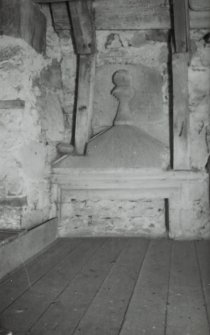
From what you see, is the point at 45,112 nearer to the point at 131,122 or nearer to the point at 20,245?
the point at 131,122

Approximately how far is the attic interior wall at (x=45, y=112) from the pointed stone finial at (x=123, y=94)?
18cm

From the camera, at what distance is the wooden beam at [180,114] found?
3146 mm

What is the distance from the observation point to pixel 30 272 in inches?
86.6

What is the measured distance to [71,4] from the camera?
2926 mm

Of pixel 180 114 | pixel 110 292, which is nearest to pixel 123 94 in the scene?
pixel 180 114

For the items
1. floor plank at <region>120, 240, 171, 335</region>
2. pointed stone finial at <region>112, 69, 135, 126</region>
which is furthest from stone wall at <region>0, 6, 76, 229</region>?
floor plank at <region>120, 240, 171, 335</region>

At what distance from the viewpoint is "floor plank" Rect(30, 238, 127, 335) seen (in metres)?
1.45

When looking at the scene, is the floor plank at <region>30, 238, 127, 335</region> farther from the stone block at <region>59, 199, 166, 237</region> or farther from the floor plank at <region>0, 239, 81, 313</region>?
the stone block at <region>59, 199, 166, 237</region>

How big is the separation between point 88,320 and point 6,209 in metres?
1.28

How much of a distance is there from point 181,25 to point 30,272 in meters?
2.37

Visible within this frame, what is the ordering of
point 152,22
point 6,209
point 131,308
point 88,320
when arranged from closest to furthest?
point 88,320 < point 131,308 < point 6,209 < point 152,22

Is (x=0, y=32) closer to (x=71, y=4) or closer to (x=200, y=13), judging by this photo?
(x=71, y=4)

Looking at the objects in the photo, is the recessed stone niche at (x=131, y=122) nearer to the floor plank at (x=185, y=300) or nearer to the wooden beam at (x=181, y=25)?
the wooden beam at (x=181, y=25)

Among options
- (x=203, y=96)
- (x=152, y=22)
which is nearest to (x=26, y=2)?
(x=152, y=22)
